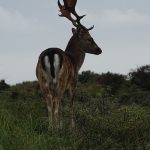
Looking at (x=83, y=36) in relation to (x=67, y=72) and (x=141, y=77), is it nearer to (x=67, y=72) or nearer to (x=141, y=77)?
(x=67, y=72)

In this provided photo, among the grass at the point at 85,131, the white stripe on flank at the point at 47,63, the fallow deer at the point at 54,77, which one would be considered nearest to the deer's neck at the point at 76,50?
the fallow deer at the point at 54,77

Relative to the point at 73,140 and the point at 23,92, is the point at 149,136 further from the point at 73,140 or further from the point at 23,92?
the point at 23,92

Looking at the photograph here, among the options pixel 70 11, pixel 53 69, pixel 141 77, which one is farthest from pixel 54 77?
pixel 141 77

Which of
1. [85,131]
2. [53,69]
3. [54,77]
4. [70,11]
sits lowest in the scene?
[85,131]

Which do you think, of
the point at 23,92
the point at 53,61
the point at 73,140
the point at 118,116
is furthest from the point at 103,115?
the point at 23,92

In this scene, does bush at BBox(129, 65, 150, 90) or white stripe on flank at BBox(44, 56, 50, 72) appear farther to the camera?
bush at BBox(129, 65, 150, 90)

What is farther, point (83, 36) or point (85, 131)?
point (83, 36)

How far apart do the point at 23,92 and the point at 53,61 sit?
10888mm

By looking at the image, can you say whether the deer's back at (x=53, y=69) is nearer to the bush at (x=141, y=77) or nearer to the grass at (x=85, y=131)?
the grass at (x=85, y=131)

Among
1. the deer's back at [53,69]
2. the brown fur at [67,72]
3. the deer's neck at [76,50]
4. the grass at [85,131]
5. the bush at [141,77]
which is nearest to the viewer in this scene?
the grass at [85,131]

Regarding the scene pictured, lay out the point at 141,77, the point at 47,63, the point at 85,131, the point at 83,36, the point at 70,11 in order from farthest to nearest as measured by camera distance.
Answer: the point at 141,77, the point at 70,11, the point at 83,36, the point at 47,63, the point at 85,131

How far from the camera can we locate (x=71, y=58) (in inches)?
647

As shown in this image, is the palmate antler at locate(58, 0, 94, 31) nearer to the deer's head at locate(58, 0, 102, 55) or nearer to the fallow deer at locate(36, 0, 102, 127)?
the deer's head at locate(58, 0, 102, 55)

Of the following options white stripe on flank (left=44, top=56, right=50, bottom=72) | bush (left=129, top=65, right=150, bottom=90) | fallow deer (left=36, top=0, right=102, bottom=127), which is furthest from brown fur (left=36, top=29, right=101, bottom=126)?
bush (left=129, top=65, right=150, bottom=90)
